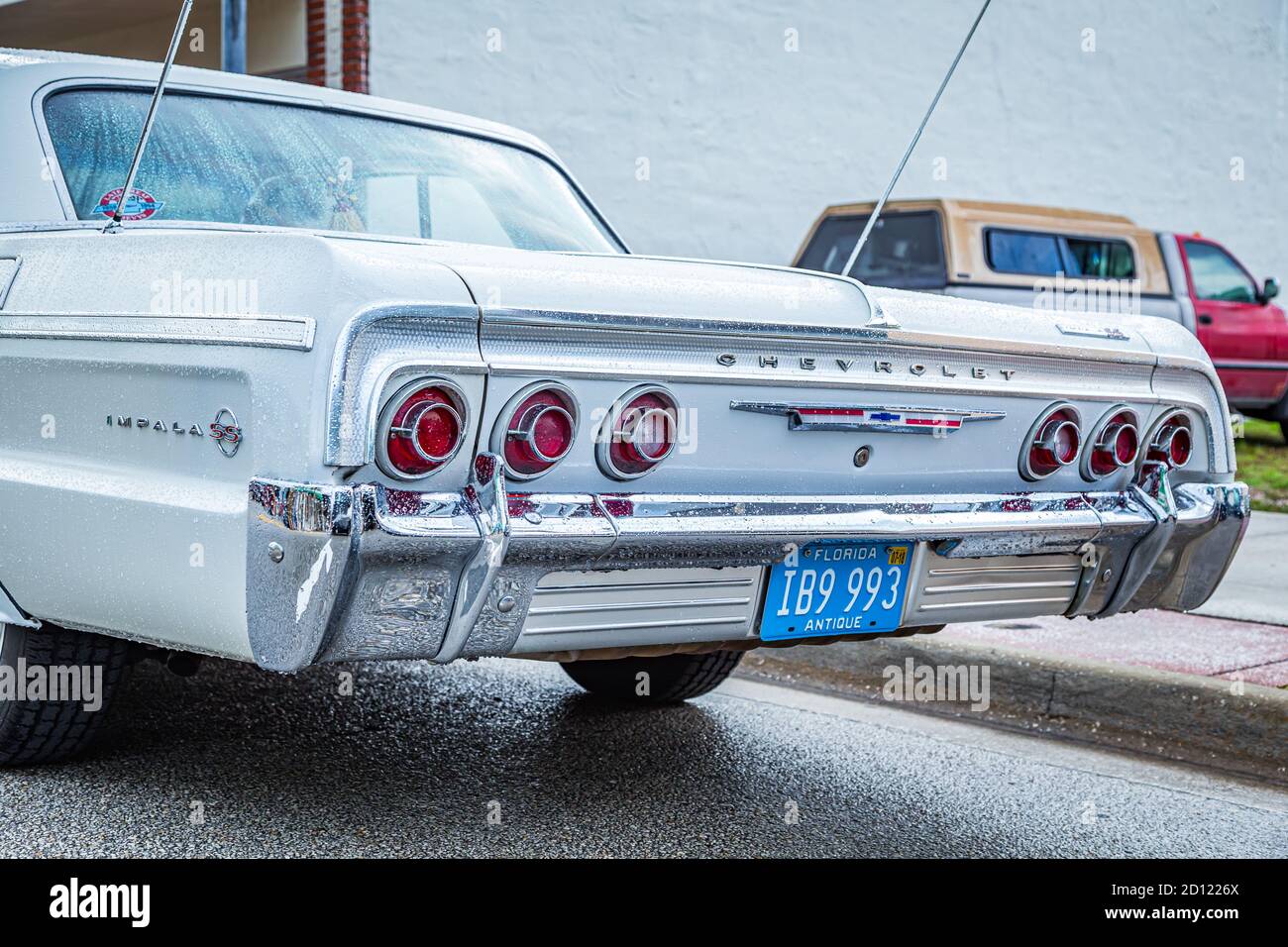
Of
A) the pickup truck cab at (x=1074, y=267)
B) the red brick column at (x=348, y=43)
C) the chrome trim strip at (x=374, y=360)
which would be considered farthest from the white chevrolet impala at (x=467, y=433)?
the red brick column at (x=348, y=43)

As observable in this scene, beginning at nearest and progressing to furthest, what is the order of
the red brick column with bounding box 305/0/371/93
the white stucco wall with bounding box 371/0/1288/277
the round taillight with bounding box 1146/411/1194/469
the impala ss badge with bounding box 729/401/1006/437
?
the impala ss badge with bounding box 729/401/1006/437, the round taillight with bounding box 1146/411/1194/469, the red brick column with bounding box 305/0/371/93, the white stucco wall with bounding box 371/0/1288/277

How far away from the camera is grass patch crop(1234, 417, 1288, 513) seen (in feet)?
33.1

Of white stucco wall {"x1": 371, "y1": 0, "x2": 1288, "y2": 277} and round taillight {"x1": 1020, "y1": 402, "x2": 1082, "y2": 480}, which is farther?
white stucco wall {"x1": 371, "y1": 0, "x2": 1288, "y2": 277}

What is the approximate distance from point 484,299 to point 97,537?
100 cm

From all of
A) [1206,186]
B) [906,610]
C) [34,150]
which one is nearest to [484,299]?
[906,610]

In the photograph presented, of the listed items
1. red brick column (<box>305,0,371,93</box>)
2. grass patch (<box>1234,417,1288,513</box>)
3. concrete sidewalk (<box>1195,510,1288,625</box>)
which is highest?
red brick column (<box>305,0,371,93</box>)

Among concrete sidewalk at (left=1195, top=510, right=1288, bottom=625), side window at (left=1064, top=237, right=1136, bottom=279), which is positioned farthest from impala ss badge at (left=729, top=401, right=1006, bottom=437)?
side window at (left=1064, top=237, right=1136, bottom=279)

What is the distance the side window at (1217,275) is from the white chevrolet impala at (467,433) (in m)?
10.2

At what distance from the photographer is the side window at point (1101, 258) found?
12961 millimetres

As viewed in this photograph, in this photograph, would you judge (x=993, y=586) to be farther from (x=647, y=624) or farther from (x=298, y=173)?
(x=298, y=173)

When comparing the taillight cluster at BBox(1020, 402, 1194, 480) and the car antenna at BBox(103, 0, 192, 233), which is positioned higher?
the car antenna at BBox(103, 0, 192, 233)

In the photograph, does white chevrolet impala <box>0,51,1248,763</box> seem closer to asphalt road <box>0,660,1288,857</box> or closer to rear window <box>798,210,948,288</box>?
asphalt road <box>0,660,1288,857</box>

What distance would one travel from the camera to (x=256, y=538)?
276 cm

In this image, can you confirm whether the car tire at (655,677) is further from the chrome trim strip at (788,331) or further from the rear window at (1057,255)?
the rear window at (1057,255)
